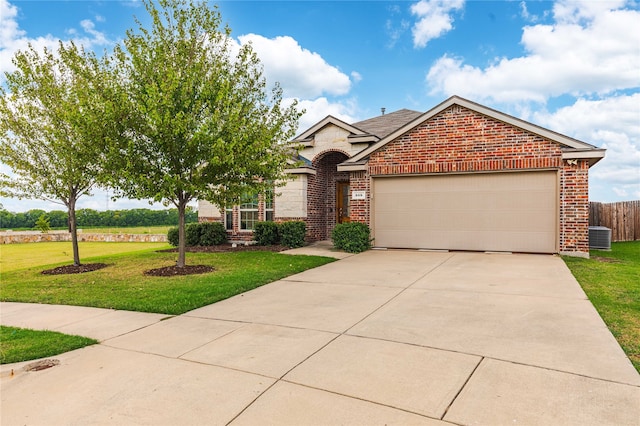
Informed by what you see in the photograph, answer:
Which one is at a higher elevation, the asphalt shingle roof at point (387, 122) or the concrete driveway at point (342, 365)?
the asphalt shingle roof at point (387, 122)

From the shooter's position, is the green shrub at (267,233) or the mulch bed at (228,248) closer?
the mulch bed at (228,248)

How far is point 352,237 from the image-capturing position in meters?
12.7

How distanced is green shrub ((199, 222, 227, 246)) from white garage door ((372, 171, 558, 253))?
643 cm

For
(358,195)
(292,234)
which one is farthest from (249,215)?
(358,195)

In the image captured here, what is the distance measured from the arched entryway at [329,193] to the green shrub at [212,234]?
398 centimetres

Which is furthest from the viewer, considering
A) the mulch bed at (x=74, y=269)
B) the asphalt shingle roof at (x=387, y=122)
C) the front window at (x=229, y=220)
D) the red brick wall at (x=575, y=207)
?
the asphalt shingle roof at (x=387, y=122)

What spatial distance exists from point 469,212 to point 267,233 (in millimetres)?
7297

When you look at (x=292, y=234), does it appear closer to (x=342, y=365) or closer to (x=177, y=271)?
(x=177, y=271)

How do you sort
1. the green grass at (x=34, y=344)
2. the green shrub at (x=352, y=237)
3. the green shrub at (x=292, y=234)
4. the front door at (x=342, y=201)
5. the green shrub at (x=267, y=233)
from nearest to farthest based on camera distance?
the green grass at (x=34, y=344) < the green shrub at (x=352, y=237) < the green shrub at (x=292, y=234) < the green shrub at (x=267, y=233) < the front door at (x=342, y=201)

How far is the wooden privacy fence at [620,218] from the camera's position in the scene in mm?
16734

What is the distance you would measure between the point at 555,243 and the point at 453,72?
264 inches

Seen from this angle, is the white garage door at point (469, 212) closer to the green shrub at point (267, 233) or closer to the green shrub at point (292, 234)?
the green shrub at point (292, 234)

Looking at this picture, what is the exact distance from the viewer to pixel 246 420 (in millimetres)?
2744

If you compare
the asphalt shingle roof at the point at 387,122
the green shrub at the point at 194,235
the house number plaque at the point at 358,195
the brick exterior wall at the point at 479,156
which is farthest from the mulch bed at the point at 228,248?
the asphalt shingle roof at the point at 387,122
